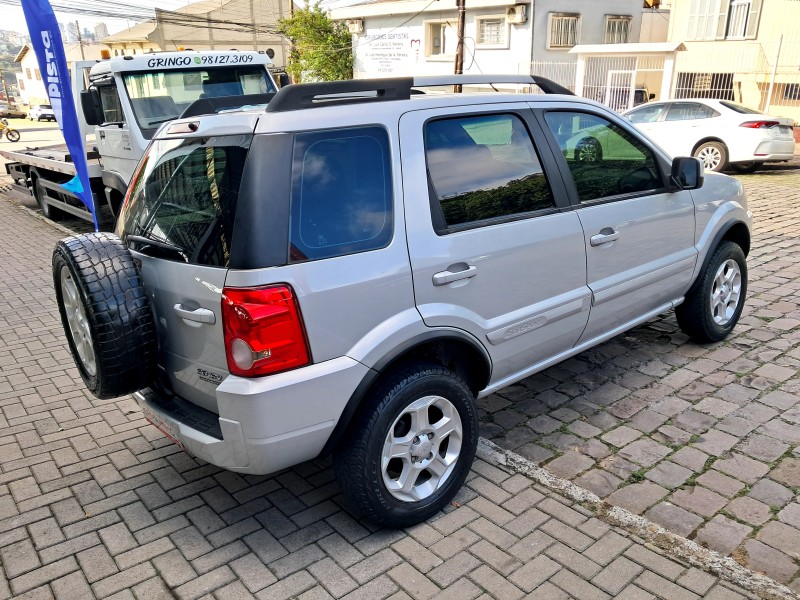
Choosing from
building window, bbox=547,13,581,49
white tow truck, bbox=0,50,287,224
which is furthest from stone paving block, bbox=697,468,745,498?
building window, bbox=547,13,581,49

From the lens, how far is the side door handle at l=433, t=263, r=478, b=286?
294 cm

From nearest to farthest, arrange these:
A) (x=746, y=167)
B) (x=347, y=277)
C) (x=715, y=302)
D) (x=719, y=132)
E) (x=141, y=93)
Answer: (x=347, y=277), (x=715, y=302), (x=141, y=93), (x=719, y=132), (x=746, y=167)

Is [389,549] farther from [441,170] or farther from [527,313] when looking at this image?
[441,170]

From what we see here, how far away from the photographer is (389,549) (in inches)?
115

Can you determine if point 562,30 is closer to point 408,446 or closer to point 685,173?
point 685,173

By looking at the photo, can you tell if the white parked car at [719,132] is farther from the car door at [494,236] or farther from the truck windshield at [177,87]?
the car door at [494,236]

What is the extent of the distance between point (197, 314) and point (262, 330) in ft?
1.17

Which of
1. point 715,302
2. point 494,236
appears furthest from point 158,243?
point 715,302

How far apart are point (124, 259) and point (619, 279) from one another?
9.02ft

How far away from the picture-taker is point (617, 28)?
26641 mm

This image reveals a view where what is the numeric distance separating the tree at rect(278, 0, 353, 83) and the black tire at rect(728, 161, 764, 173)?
21487 millimetres

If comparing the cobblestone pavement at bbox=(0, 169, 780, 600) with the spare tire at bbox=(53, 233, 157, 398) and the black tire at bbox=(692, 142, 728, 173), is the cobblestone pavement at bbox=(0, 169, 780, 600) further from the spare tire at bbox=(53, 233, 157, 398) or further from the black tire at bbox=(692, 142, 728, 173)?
the black tire at bbox=(692, 142, 728, 173)

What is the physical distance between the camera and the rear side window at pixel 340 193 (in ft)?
8.63

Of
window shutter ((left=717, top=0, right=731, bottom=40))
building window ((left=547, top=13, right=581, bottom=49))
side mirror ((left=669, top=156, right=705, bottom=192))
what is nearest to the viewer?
side mirror ((left=669, top=156, right=705, bottom=192))
